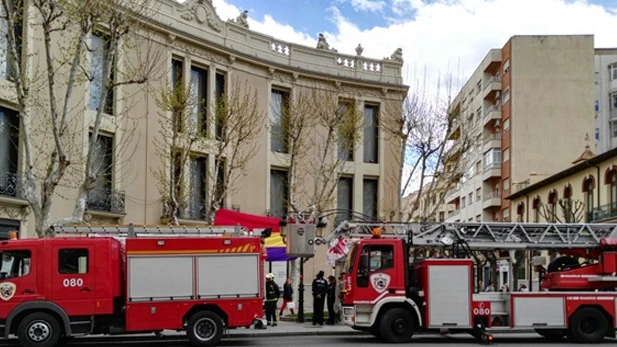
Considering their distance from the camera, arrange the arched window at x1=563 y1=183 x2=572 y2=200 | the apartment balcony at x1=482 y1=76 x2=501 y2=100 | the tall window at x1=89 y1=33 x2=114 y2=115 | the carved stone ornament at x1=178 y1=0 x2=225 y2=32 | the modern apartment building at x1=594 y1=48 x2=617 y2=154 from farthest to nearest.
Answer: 1. the apartment balcony at x1=482 y1=76 x2=501 y2=100
2. the modern apartment building at x1=594 y1=48 x2=617 y2=154
3. the arched window at x1=563 y1=183 x2=572 y2=200
4. the carved stone ornament at x1=178 y1=0 x2=225 y2=32
5. the tall window at x1=89 y1=33 x2=114 y2=115

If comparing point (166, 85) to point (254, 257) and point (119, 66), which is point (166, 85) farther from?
point (254, 257)

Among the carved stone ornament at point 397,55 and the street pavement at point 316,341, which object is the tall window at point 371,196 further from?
→ the street pavement at point 316,341

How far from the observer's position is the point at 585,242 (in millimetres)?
20688

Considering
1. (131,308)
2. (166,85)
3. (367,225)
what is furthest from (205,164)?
(131,308)

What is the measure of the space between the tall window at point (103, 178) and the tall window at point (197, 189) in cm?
380

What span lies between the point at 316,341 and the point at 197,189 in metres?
14.2

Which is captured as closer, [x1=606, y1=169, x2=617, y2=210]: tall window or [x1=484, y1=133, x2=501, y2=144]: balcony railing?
[x1=606, y1=169, x2=617, y2=210]: tall window

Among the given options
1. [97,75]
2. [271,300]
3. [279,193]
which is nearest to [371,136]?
[279,193]

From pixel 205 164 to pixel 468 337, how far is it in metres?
15.0

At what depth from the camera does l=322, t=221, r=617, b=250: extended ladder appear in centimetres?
2047

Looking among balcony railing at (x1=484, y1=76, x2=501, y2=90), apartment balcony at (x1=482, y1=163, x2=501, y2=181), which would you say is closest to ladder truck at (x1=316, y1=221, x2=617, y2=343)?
apartment balcony at (x1=482, y1=163, x2=501, y2=181)

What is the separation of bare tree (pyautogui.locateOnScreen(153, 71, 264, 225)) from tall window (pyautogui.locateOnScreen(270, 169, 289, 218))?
2097 millimetres

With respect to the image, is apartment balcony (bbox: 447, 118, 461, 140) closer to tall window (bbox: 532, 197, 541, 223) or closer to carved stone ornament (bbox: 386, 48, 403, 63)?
carved stone ornament (bbox: 386, 48, 403, 63)

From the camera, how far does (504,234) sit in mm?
20766
